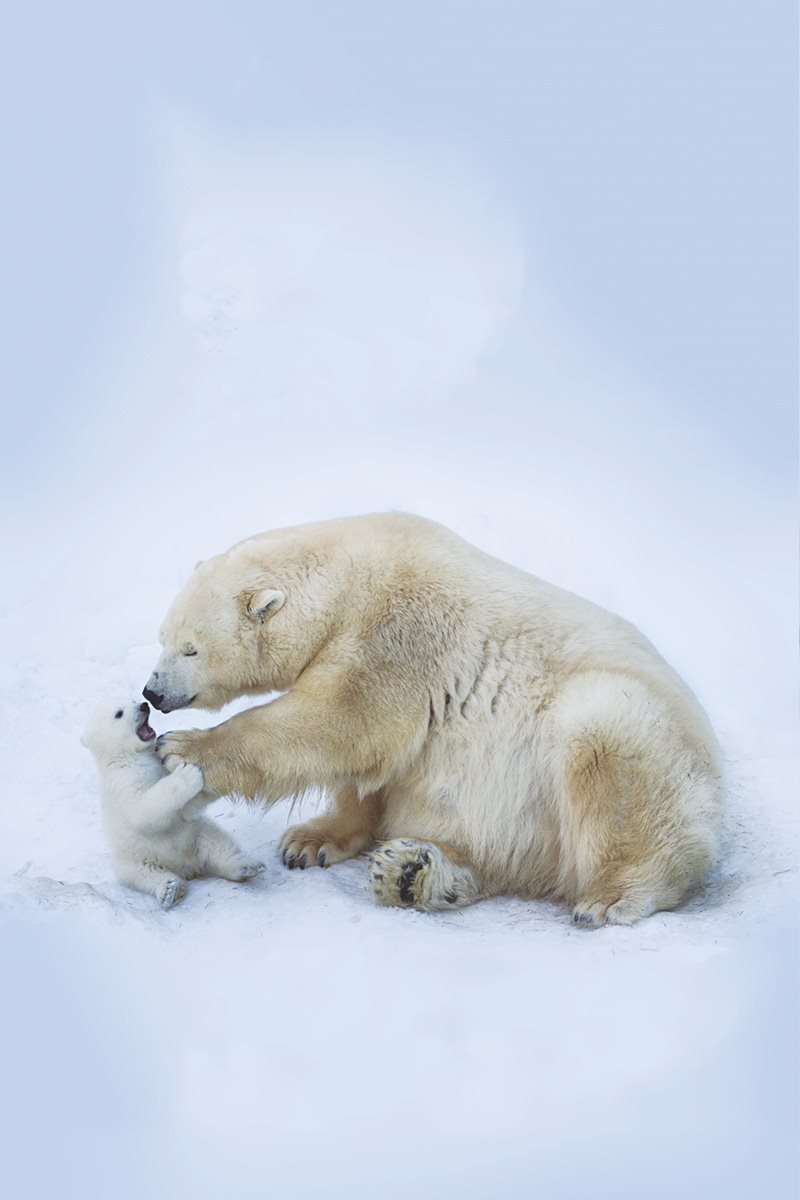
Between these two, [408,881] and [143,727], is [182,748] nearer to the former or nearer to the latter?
[143,727]

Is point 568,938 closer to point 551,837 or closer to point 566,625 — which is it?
point 551,837

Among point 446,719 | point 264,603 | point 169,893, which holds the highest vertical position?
point 264,603

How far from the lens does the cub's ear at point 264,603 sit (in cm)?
427

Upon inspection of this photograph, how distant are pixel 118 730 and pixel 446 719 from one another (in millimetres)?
1120

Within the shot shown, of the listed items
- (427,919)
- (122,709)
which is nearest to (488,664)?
(427,919)

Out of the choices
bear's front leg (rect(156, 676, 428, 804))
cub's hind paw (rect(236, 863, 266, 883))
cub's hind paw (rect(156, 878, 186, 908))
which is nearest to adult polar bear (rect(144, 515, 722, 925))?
bear's front leg (rect(156, 676, 428, 804))

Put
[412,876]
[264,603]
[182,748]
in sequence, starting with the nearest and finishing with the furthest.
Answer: [412,876]
[182,748]
[264,603]

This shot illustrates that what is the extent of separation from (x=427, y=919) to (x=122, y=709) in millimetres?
1265

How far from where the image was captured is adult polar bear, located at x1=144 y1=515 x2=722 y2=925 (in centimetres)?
407

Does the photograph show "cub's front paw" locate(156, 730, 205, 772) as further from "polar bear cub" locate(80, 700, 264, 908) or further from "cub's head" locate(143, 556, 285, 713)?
"cub's head" locate(143, 556, 285, 713)

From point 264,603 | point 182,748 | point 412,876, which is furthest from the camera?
point 264,603

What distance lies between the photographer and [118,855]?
4258 millimetres

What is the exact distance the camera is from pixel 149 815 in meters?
4.12

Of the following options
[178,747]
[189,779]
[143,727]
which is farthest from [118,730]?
[189,779]
